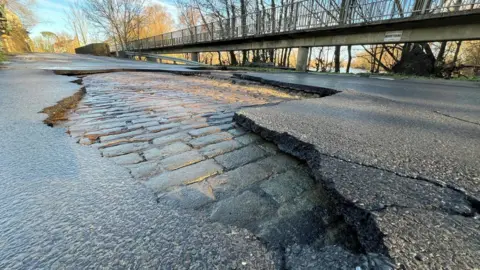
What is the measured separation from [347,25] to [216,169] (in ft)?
34.8

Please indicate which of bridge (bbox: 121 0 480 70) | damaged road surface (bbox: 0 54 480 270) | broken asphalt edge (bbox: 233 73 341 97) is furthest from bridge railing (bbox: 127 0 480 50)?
damaged road surface (bbox: 0 54 480 270)

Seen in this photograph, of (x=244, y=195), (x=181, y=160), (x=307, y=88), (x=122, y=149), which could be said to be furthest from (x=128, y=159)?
(x=307, y=88)

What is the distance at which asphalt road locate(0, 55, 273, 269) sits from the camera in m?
0.65

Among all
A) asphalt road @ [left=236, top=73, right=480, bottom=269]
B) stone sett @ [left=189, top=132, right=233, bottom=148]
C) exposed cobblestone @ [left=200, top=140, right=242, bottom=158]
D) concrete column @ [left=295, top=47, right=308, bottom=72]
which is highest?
concrete column @ [left=295, top=47, right=308, bottom=72]

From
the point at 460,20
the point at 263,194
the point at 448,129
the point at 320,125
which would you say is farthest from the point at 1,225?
the point at 460,20

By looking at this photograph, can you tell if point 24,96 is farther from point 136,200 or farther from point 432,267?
point 432,267

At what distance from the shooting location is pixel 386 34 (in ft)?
29.1

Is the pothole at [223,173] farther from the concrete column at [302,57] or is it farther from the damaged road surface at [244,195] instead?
the concrete column at [302,57]

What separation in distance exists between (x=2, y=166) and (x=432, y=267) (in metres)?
1.86

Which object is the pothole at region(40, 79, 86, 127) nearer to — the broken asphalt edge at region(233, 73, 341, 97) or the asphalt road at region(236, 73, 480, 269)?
the asphalt road at region(236, 73, 480, 269)

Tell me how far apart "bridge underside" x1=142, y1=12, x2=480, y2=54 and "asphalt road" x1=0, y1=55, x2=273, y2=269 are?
9911mm

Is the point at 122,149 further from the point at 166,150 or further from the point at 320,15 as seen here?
the point at 320,15

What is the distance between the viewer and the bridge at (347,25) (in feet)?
23.5

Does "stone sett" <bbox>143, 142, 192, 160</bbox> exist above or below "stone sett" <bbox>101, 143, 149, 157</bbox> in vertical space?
below
